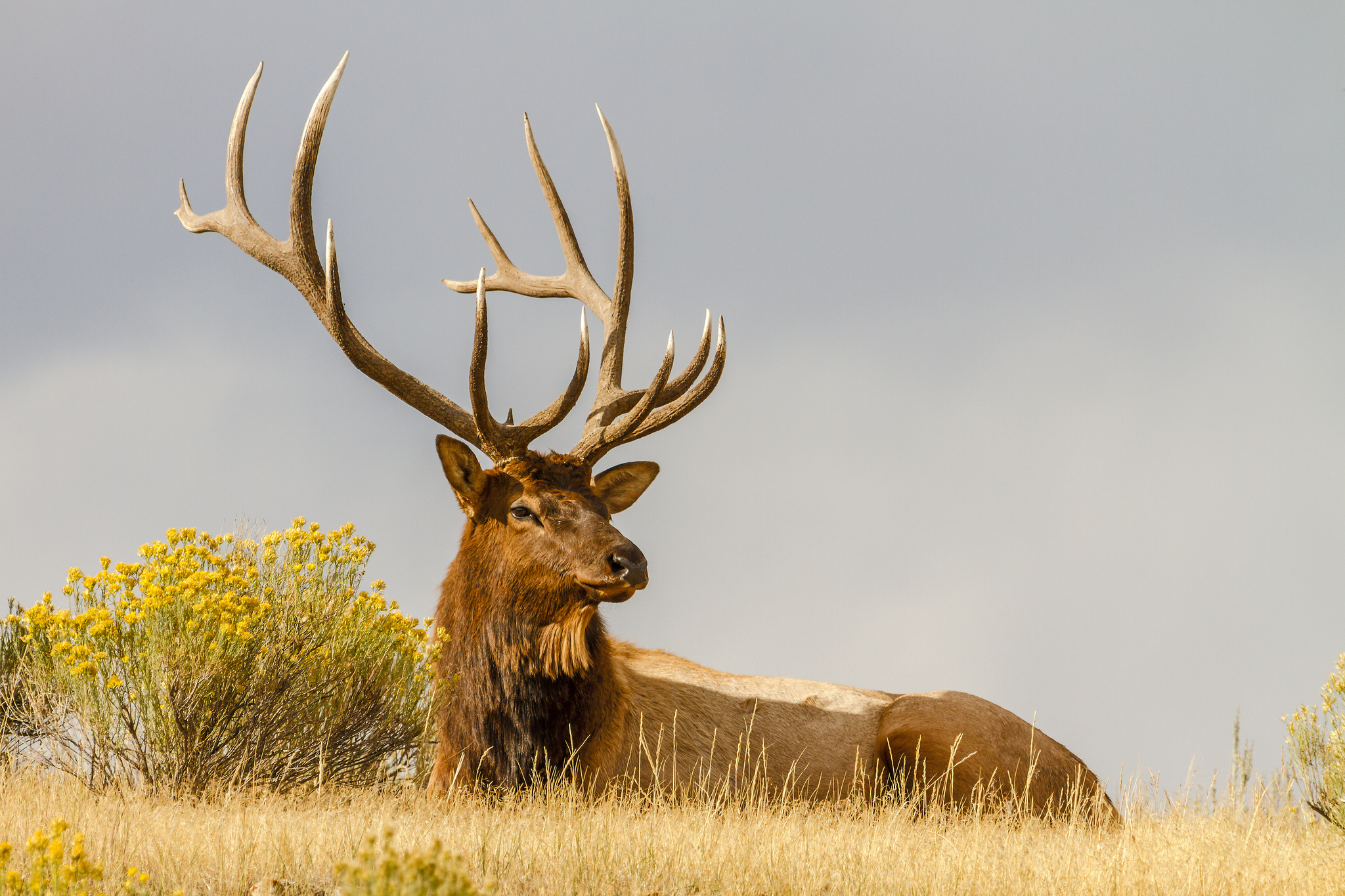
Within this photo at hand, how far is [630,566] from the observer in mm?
5547

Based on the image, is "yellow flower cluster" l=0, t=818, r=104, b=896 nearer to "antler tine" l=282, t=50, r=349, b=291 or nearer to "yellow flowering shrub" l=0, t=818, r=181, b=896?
"yellow flowering shrub" l=0, t=818, r=181, b=896

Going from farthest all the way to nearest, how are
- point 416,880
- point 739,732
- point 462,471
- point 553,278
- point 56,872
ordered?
1. point 553,278
2. point 739,732
3. point 462,471
4. point 56,872
5. point 416,880

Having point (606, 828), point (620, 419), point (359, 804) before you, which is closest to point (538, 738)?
point (359, 804)

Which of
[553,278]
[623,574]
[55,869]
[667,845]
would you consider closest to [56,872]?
[55,869]

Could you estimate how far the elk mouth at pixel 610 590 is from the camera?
5574mm

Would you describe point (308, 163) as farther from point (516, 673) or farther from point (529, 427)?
point (516, 673)

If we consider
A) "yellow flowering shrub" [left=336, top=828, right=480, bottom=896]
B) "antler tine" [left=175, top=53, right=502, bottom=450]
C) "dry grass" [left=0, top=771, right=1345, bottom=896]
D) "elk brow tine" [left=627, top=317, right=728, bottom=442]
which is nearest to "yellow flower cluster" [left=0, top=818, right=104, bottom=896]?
"yellow flowering shrub" [left=336, top=828, right=480, bottom=896]

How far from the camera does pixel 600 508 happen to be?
20.3 feet

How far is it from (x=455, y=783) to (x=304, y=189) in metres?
3.50

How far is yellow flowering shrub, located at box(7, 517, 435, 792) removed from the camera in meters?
5.64

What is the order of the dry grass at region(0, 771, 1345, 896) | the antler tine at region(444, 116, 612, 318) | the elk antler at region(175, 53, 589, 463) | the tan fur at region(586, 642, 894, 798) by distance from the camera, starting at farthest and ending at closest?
1. the antler tine at region(444, 116, 612, 318)
2. the tan fur at region(586, 642, 894, 798)
3. the elk antler at region(175, 53, 589, 463)
4. the dry grass at region(0, 771, 1345, 896)

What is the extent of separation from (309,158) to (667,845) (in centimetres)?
432

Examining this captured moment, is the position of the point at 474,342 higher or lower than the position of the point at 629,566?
higher

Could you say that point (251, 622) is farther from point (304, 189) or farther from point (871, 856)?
point (871, 856)
